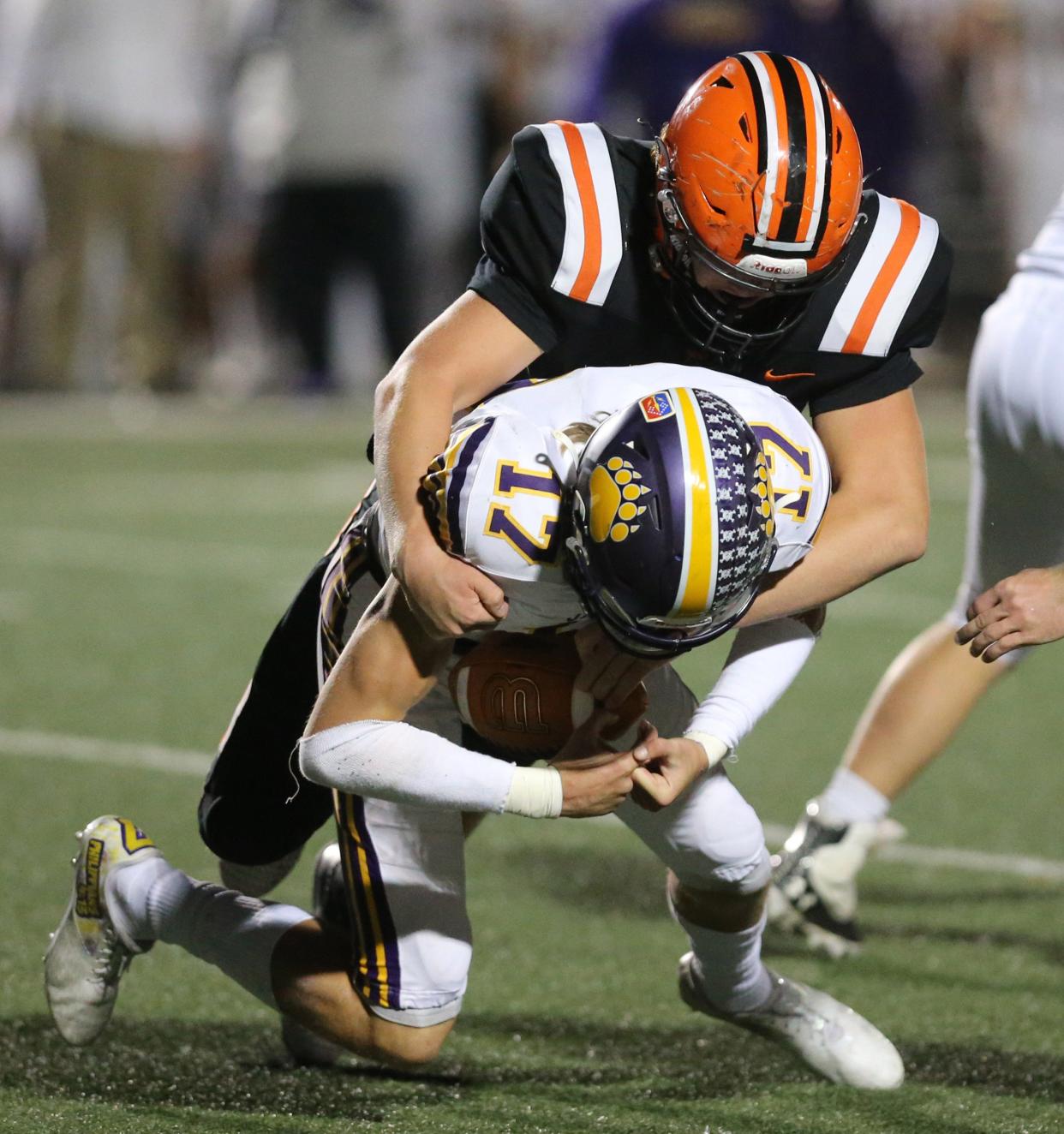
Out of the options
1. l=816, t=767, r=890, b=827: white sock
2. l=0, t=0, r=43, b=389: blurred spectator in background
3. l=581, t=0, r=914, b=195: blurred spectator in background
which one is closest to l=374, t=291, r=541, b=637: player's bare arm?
l=816, t=767, r=890, b=827: white sock

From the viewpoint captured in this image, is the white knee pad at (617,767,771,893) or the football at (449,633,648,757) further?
the white knee pad at (617,767,771,893)

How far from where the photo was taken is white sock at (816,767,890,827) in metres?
3.71

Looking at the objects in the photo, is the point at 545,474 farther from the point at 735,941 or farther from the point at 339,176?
the point at 339,176

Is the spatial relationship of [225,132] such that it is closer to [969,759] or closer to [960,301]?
[960,301]

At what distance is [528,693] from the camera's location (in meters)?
2.75

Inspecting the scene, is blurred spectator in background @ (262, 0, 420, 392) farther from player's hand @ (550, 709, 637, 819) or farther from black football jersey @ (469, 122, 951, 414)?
player's hand @ (550, 709, 637, 819)

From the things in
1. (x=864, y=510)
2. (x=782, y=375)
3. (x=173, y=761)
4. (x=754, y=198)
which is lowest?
Answer: (x=173, y=761)

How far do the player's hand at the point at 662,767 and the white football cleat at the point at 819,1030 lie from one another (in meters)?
0.52

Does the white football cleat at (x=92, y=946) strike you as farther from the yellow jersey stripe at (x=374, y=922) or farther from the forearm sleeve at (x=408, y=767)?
the forearm sleeve at (x=408, y=767)

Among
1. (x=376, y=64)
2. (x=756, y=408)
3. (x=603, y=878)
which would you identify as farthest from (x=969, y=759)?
(x=376, y=64)

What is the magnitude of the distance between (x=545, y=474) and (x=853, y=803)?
1353mm

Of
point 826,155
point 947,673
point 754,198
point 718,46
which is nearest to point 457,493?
Answer: point 754,198

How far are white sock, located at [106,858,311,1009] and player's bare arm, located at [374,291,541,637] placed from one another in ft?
2.08

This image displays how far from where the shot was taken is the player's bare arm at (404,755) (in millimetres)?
2619
